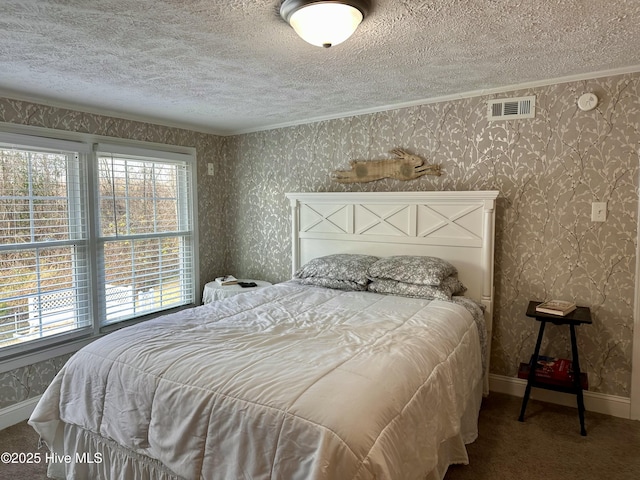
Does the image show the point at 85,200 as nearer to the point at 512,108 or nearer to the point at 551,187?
the point at 512,108

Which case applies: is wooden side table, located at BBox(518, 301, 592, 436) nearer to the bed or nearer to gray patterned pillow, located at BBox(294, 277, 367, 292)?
the bed

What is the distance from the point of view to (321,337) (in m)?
2.03

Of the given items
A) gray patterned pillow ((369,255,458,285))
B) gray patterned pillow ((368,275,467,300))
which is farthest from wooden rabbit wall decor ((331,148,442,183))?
gray patterned pillow ((368,275,467,300))

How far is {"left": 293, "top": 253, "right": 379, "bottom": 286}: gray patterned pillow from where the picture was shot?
3.13 m

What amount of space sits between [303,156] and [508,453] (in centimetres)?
299

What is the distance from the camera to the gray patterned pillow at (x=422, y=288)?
2783mm

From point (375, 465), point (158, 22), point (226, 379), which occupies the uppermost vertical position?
point (158, 22)

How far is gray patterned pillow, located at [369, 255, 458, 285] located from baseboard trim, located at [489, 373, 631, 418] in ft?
3.12

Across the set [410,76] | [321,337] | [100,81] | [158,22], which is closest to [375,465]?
[321,337]

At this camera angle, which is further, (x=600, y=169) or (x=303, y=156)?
(x=303, y=156)

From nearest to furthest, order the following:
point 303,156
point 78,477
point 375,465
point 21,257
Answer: point 375,465
point 78,477
point 21,257
point 303,156

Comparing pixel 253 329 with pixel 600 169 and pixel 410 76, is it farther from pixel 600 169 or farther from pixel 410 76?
pixel 600 169

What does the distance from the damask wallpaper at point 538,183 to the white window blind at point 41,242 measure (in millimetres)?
245

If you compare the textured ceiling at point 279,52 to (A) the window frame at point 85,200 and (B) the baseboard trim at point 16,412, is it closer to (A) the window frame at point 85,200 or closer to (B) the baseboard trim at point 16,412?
(A) the window frame at point 85,200
